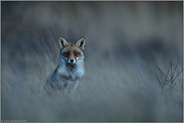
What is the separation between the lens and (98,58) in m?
8.01

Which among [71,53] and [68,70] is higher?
[71,53]

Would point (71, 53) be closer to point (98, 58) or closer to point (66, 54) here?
point (66, 54)

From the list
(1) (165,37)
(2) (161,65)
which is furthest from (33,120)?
(1) (165,37)

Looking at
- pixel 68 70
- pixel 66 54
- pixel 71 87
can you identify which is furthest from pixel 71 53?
pixel 71 87

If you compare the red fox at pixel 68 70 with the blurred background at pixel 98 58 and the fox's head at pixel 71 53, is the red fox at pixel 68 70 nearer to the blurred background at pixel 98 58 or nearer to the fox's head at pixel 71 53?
the fox's head at pixel 71 53

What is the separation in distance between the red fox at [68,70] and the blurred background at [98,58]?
0.51ft

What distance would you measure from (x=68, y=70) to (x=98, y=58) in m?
1.13

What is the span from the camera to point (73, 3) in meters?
9.16

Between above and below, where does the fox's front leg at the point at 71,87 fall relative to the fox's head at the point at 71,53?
below

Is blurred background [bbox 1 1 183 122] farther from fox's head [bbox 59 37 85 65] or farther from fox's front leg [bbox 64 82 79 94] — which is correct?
fox's head [bbox 59 37 85 65]

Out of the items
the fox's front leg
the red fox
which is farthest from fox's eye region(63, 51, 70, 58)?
the fox's front leg

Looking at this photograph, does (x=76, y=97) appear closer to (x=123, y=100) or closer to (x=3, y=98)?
(x=123, y=100)

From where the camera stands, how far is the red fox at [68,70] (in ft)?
22.3

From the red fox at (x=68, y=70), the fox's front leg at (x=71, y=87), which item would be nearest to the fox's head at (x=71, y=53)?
the red fox at (x=68, y=70)
